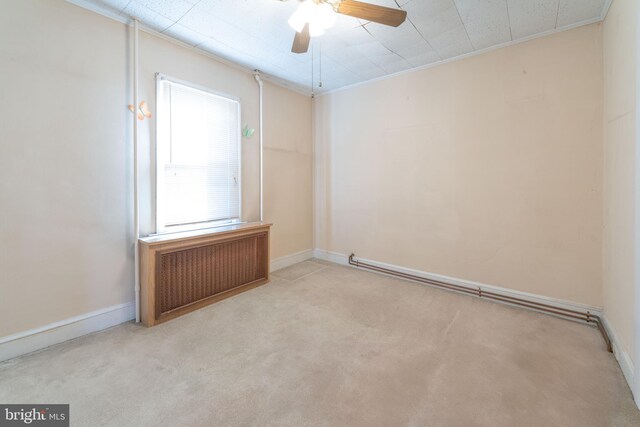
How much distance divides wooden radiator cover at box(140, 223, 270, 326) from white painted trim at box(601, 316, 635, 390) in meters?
3.17

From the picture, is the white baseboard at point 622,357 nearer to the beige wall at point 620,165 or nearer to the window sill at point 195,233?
the beige wall at point 620,165

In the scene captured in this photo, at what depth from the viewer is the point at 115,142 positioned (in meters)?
2.37

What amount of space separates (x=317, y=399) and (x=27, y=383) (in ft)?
5.98

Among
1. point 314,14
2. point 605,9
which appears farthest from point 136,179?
point 605,9

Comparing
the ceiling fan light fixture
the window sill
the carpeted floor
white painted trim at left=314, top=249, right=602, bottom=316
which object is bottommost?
the carpeted floor

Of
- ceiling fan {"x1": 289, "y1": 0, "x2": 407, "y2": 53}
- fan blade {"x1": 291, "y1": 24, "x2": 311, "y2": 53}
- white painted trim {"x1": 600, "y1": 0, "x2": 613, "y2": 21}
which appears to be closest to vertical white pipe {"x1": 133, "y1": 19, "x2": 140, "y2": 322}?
fan blade {"x1": 291, "y1": 24, "x2": 311, "y2": 53}

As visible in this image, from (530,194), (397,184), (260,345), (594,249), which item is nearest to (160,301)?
(260,345)

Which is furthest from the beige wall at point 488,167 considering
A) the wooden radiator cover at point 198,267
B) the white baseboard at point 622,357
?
the wooden radiator cover at point 198,267

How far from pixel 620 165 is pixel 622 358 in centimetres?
135

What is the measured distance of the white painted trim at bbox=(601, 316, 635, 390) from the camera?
64.3 inches

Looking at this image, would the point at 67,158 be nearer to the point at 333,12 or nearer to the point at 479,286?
the point at 333,12

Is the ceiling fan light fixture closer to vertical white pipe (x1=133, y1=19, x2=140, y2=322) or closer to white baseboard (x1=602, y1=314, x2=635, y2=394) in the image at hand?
vertical white pipe (x1=133, y1=19, x2=140, y2=322)

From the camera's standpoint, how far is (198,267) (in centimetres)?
273

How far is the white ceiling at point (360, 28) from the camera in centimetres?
220
